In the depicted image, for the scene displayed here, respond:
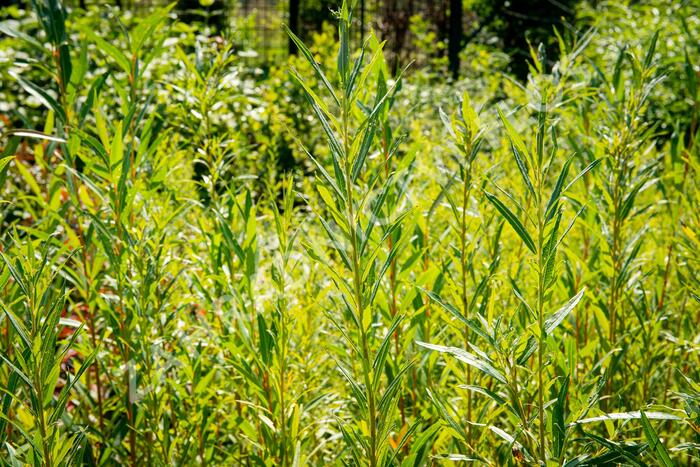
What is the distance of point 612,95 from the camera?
1565 mm

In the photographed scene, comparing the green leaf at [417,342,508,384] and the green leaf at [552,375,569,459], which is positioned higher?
the green leaf at [417,342,508,384]

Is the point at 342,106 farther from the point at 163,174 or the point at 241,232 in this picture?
the point at 241,232

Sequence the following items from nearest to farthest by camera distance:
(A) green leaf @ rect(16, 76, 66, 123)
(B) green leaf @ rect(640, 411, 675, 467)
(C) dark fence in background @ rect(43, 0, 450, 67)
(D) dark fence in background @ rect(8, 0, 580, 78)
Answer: (B) green leaf @ rect(640, 411, 675, 467) < (A) green leaf @ rect(16, 76, 66, 123) < (C) dark fence in background @ rect(43, 0, 450, 67) < (D) dark fence in background @ rect(8, 0, 580, 78)

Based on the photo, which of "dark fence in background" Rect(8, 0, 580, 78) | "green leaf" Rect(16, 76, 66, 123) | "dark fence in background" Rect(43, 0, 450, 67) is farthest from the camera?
"dark fence in background" Rect(8, 0, 580, 78)

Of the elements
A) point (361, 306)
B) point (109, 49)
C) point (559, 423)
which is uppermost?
point (109, 49)

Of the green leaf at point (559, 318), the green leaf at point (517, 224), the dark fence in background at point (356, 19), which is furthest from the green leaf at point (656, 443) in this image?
the dark fence in background at point (356, 19)

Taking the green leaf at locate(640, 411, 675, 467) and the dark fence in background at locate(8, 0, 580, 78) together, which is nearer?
the green leaf at locate(640, 411, 675, 467)

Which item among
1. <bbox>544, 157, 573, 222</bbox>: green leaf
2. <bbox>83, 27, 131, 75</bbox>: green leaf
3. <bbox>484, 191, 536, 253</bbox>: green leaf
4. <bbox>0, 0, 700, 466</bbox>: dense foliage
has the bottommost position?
<bbox>0, 0, 700, 466</bbox>: dense foliage

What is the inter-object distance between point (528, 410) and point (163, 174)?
3.05 ft

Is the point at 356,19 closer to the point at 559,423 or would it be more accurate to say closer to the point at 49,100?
the point at 49,100

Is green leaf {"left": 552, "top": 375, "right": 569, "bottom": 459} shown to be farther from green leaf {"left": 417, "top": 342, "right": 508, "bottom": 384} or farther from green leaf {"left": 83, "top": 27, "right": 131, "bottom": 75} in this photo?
green leaf {"left": 83, "top": 27, "right": 131, "bottom": 75}

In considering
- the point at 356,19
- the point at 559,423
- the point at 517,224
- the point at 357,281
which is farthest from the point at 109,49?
the point at 356,19

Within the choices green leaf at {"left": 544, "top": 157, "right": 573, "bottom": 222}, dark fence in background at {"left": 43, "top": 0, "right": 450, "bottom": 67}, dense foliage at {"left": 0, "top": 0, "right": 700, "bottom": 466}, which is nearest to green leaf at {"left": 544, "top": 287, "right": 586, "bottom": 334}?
dense foliage at {"left": 0, "top": 0, "right": 700, "bottom": 466}

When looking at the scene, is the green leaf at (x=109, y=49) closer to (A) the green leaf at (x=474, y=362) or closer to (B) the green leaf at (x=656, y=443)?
(A) the green leaf at (x=474, y=362)
